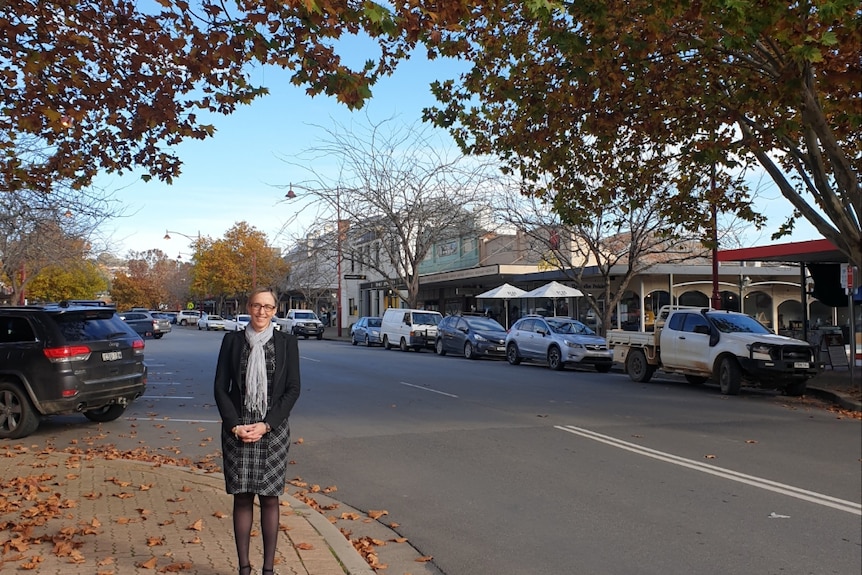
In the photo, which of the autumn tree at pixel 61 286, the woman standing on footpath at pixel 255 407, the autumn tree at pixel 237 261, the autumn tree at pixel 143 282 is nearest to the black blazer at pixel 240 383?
the woman standing on footpath at pixel 255 407

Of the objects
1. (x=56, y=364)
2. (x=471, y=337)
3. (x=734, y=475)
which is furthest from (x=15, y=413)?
(x=471, y=337)

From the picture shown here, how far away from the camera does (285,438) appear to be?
4715mm

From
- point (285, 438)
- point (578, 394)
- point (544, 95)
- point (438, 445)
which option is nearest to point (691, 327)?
point (578, 394)

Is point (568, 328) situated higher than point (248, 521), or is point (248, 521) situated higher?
point (568, 328)

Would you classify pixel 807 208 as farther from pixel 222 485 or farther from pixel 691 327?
pixel 222 485

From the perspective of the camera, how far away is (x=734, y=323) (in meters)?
16.8

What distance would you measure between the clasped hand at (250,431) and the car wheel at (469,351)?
76.3ft

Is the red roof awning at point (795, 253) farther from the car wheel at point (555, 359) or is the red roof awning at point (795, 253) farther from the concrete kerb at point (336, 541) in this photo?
the concrete kerb at point (336, 541)

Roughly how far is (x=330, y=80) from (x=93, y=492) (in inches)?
169

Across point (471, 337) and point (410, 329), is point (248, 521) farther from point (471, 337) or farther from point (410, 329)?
point (410, 329)

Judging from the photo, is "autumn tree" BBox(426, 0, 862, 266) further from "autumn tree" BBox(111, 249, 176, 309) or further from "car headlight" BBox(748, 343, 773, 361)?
"autumn tree" BBox(111, 249, 176, 309)

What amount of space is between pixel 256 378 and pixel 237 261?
2874 inches

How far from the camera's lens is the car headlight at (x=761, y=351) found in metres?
15.3

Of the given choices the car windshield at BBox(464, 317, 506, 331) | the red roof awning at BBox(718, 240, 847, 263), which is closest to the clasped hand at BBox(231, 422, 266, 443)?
the red roof awning at BBox(718, 240, 847, 263)
